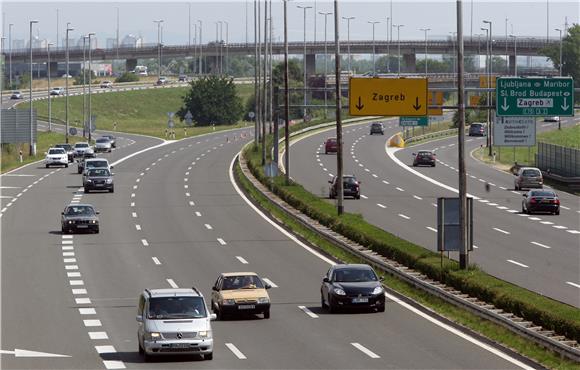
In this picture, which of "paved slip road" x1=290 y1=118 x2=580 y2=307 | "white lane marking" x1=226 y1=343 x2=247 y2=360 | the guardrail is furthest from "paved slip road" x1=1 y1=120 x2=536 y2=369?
"paved slip road" x1=290 y1=118 x2=580 y2=307

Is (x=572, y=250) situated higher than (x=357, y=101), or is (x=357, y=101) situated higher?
(x=357, y=101)

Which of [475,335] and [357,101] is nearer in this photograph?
[475,335]

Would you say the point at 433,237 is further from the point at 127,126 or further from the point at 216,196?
the point at 127,126

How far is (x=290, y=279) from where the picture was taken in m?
46.8

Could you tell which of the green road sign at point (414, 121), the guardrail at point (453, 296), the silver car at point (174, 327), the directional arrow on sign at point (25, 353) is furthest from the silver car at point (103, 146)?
the silver car at point (174, 327)

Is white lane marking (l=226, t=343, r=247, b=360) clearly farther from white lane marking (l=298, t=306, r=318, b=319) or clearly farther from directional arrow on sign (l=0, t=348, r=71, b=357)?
white lane marking (l=298, t=306, r=318, b=319)

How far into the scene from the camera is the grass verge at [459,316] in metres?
29.0

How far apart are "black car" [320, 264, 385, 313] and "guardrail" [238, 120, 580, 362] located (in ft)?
6.81

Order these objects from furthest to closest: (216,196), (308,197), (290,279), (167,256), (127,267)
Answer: (216,196), (308,197), (167,256), (127,267), (290,279)

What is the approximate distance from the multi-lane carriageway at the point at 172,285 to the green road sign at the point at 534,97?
10.9 metres

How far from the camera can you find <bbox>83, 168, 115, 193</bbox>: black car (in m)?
85.0

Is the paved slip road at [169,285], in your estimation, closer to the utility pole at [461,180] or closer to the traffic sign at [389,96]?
the utility pole at [461,180]

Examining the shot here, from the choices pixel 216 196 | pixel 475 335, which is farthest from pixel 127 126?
pixel 475 335

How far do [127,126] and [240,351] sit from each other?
169769 millimetres
